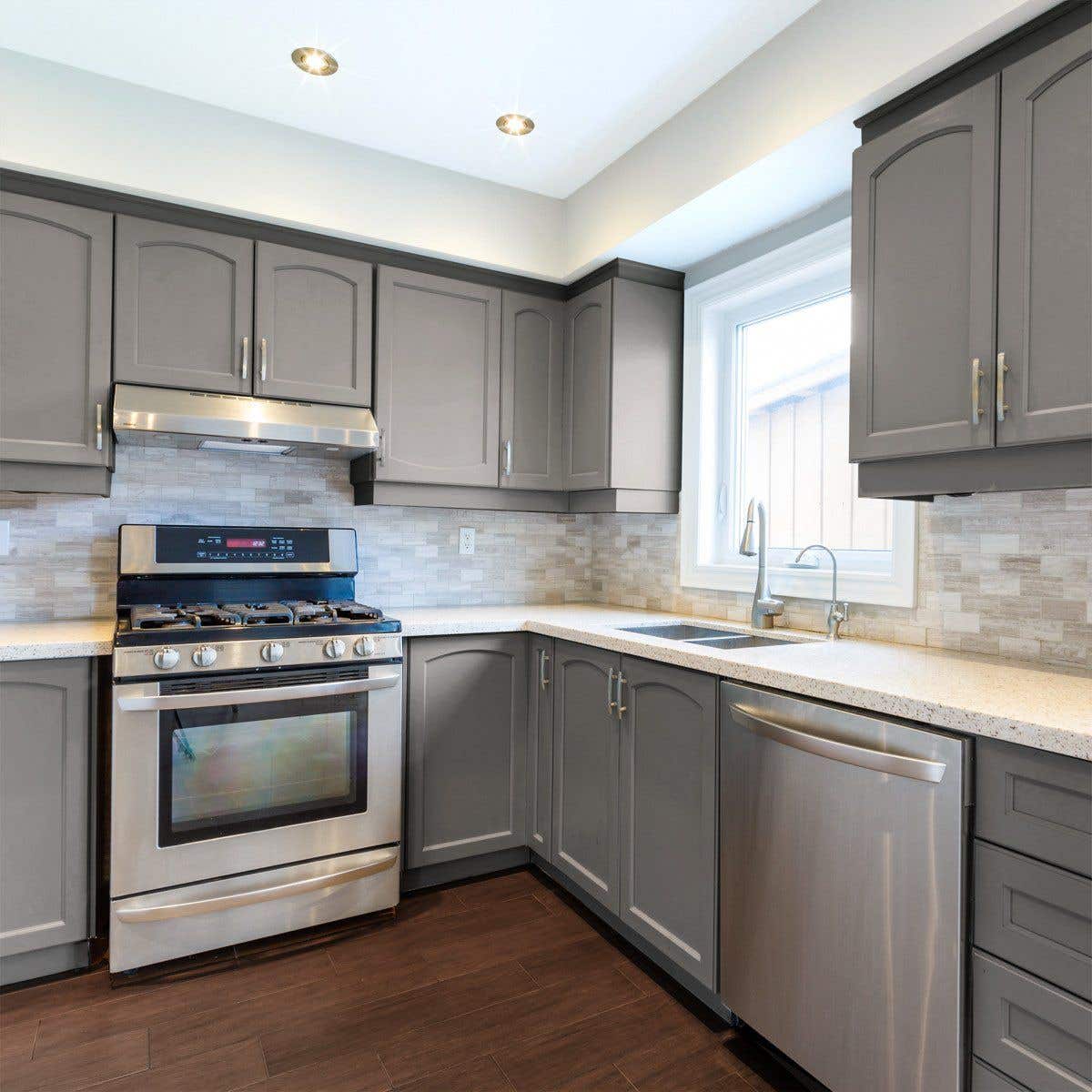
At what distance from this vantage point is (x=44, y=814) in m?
2.01

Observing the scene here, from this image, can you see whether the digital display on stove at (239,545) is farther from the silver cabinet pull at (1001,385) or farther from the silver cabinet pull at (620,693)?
the silver cabinet pull at (1001,385)

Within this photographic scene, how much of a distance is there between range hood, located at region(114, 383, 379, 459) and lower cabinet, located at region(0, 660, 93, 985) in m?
0.72

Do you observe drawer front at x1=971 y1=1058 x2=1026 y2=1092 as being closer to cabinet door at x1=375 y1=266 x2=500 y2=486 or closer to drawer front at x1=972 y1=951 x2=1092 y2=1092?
drawer front at x1=972 y1=951 x2=1092 y2=1092

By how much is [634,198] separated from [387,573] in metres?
1.65

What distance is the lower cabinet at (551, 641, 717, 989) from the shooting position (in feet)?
6.15

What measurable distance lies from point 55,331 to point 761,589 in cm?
228

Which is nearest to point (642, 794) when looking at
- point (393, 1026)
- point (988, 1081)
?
point (393, 1026)

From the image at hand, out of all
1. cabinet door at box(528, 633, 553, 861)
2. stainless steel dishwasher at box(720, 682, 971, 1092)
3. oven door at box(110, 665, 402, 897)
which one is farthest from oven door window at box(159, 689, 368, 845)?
stainless steel dishwasher at box(720, 682, 971, 1092)

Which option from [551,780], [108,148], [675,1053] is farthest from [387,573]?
[675,1053]

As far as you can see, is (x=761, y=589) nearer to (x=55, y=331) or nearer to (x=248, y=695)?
(x=248, y=695)

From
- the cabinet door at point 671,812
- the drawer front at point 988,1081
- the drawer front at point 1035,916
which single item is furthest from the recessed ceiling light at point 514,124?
the drawer front at point 988,1081

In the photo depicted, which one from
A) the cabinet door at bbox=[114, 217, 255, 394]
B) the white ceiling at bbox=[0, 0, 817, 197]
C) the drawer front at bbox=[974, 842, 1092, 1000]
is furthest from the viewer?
the cabinet door at bbox=[114, 217, 255, 394]

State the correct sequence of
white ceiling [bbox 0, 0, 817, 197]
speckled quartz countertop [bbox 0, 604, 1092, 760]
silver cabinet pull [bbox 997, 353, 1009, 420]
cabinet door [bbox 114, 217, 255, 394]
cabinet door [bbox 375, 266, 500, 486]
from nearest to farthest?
speckled quartz countertop [bbox 0, 604, 1092, 760] → silver cabinet pull [bbox 997, 353, 1009, 420] → white ceiling [bbox 0, 0, 817, 197] → cabinet door [bbox 114, 217, 255, 394] → cabinet door [bbox 375, 266, 500, 486]

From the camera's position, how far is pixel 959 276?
1617 millimetres
